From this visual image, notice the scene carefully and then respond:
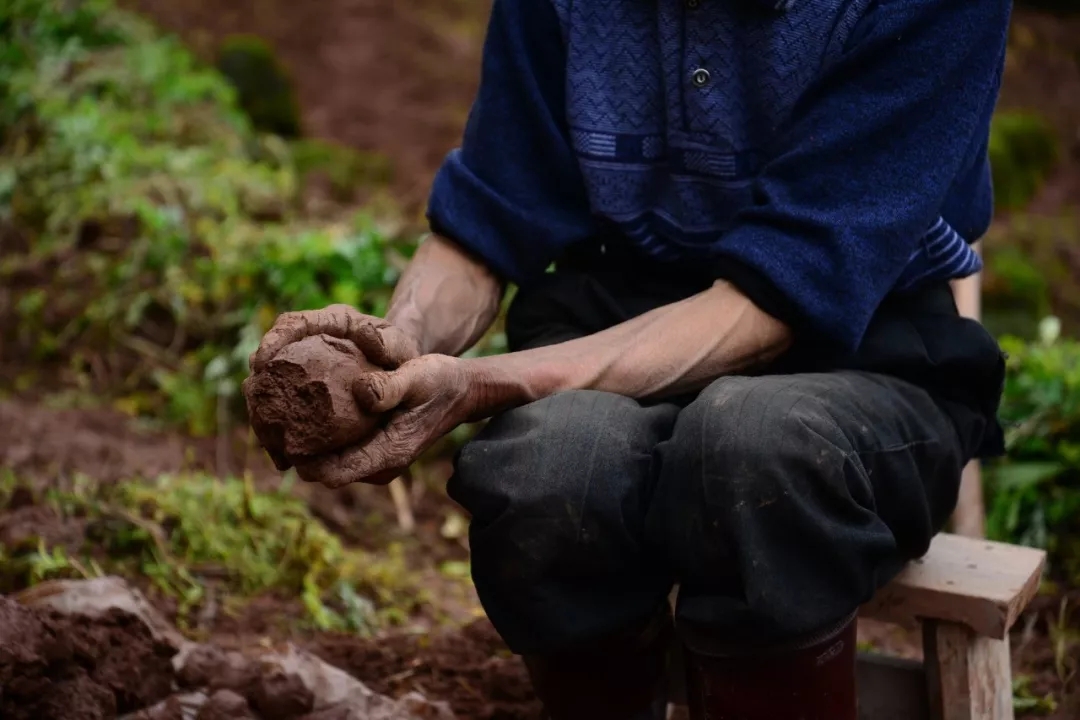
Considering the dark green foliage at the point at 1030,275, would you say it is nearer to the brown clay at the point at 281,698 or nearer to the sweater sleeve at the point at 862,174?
the sweater sleeve at the point at 862,174

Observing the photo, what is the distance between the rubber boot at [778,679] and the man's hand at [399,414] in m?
0.46

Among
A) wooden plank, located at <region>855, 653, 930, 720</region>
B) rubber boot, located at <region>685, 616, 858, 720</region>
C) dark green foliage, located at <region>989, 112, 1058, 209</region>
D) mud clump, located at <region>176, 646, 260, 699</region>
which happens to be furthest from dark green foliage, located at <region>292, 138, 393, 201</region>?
rubber boot, located at <region>685, 616, 858, 720</region>

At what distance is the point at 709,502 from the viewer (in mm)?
1716

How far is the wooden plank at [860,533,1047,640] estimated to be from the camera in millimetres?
2109

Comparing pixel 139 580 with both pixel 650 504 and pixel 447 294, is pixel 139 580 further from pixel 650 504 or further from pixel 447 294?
pixel 650 504

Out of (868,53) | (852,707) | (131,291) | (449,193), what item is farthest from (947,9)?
(131,291)

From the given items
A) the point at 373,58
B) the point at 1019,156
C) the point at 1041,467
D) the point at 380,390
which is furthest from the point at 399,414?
the point at 373,58

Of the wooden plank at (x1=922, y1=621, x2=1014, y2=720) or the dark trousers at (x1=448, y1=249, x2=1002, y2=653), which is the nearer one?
the dark trousers at (x1=448, y1=249, x2=1002, y2=653)

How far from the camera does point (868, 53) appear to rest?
1947 mm

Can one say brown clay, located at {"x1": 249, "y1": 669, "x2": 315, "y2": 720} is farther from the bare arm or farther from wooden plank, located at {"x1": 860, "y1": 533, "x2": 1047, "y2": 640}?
wooden plank, located at {"x1": 860, "y1": 533, "x2": 1047, "y2": 640}

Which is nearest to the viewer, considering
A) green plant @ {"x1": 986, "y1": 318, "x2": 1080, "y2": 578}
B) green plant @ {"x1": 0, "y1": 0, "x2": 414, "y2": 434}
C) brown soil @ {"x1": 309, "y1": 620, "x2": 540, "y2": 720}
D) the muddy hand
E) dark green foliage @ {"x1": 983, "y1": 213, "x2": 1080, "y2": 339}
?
the muddy hand

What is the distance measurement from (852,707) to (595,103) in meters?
0.99

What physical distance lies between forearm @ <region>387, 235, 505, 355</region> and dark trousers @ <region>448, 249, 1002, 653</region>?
329 mm

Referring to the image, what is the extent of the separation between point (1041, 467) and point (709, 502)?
6.17ft
